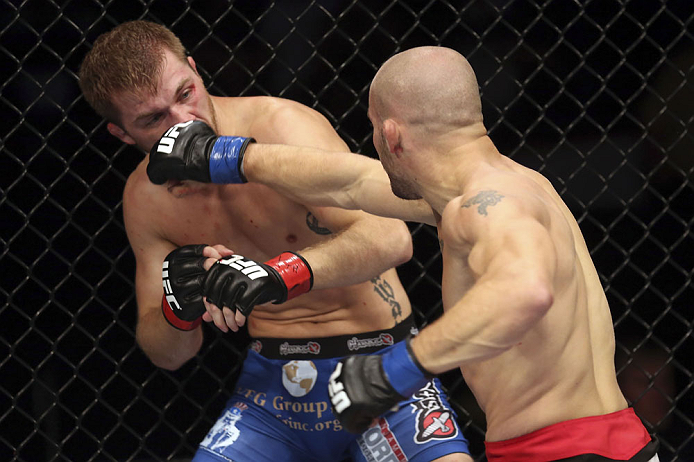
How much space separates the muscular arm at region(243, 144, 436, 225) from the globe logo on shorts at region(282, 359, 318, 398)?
409mm

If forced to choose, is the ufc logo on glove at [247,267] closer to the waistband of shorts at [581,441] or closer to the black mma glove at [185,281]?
the black mma glove at [185,281]

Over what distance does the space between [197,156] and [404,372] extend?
788 millimetres

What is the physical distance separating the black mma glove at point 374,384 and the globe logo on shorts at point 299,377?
68 centimetres

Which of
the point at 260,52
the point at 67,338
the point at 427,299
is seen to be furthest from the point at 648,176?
the point at 67,338

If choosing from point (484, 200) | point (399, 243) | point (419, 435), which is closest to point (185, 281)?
point (399, 243)

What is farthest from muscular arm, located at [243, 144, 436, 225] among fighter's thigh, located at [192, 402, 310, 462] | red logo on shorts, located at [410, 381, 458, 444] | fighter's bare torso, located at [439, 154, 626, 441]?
fighter's thigh, located at [192, 402, 310, 462]

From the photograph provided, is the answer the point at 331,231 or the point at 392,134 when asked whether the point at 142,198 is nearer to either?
the point at 331,231

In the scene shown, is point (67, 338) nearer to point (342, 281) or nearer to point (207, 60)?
point (207, 60)

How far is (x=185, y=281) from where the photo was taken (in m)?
1.75

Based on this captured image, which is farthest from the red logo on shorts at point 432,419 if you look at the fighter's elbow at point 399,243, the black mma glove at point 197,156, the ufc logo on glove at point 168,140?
the ufc logo on glove at point 168,140

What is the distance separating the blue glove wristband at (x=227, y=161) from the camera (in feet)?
5.58

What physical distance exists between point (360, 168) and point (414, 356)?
585 mm

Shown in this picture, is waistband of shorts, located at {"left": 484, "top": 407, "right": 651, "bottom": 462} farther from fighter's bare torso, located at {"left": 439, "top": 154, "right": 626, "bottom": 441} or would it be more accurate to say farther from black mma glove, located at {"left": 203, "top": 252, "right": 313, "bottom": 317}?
black mma glove, located at {"left": 203, "top": 252, "right": 313, "bottom": 317}

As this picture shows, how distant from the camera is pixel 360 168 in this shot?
1.63 m
